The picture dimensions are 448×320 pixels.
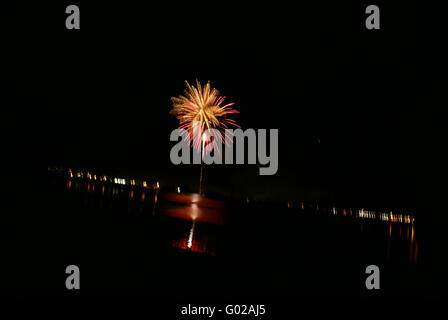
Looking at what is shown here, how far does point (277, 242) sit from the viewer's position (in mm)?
10086

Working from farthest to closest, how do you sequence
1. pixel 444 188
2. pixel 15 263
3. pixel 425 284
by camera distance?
pixel 444 188
pixel 425 284
pixel 15 263

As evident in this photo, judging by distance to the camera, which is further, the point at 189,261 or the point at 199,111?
the point at 199,111

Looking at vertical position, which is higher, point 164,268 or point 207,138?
point 207,138

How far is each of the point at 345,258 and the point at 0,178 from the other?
13339 mm

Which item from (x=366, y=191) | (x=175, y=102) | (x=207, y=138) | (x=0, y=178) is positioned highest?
(x=175, y=102)

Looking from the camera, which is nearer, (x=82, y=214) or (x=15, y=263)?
(x=15, y=263)

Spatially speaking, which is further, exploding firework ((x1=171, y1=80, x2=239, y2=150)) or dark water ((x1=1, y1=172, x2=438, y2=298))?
exploding firework ((x1=171, y1=80, x2=239, y2=150))

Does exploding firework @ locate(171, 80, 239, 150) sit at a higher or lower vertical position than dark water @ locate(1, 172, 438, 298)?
higher

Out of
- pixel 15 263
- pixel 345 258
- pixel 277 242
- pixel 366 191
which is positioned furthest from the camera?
pixel 366 191

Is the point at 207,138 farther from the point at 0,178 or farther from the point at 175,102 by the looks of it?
the point at 0,178

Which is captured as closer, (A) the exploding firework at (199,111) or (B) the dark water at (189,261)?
(B) the dark water at (189,261)

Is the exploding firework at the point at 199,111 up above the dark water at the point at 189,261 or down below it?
above

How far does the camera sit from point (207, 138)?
22.4 metres

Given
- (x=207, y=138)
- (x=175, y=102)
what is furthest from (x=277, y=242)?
(x=175, y=102)
